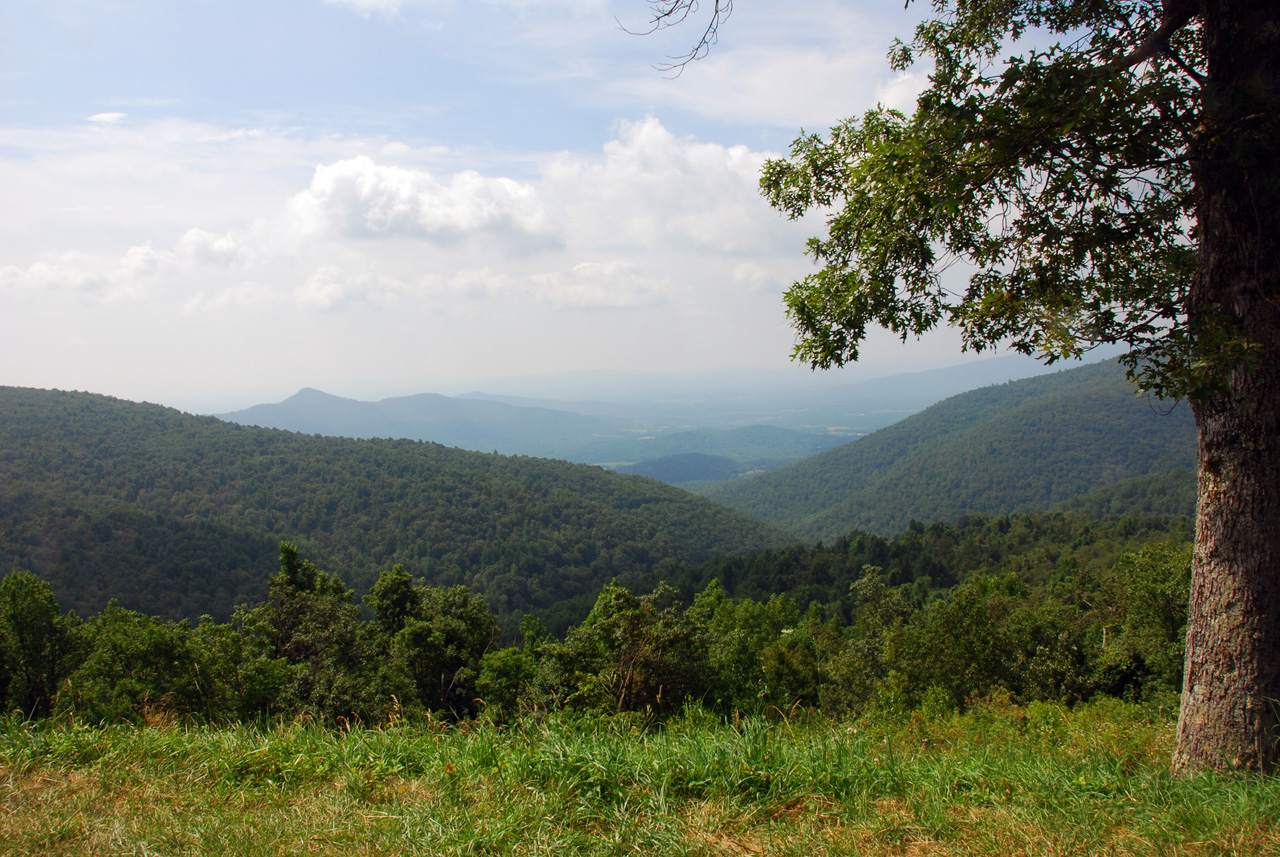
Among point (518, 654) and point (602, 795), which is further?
point (518, 654)

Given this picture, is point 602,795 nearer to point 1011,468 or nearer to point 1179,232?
point 1179,232

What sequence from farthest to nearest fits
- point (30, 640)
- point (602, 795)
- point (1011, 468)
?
point (1011, 468)
point (30, 640)
point (602, 795)

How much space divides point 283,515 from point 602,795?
115m

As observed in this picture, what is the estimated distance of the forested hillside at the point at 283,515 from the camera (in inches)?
2599

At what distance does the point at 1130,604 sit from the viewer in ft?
60.5

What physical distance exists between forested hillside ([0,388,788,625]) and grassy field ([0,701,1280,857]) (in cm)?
6489

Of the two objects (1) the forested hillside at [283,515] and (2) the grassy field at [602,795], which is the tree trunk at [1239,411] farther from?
(1) the forested hillside at [283,515]

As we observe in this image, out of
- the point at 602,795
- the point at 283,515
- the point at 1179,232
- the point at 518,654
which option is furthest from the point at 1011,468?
the point at 602,795

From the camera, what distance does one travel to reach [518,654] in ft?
68.7

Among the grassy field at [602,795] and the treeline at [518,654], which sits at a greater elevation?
the grassy field at [602,795]

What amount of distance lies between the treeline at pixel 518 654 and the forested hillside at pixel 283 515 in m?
46.9

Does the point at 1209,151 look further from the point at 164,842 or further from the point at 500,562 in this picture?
the point at 500,562

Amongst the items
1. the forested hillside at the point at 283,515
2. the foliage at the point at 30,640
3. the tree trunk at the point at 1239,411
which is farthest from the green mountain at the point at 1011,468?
the tree trunk at the point at 1239,411

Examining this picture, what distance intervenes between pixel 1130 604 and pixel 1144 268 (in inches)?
784
